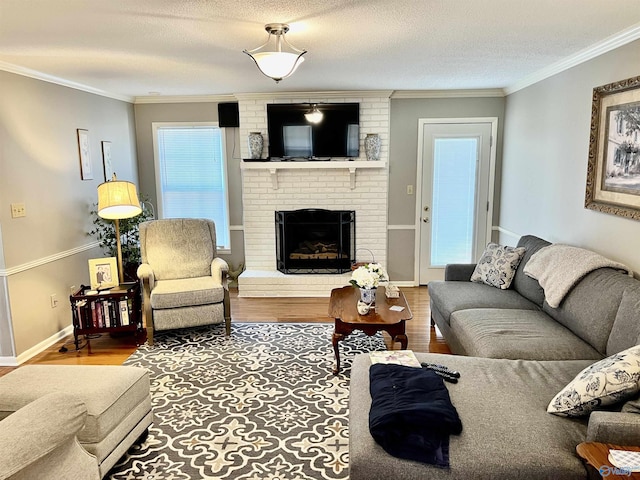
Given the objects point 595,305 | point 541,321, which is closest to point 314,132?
point 541,321

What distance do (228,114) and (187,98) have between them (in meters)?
0.53

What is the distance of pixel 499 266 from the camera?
3.79m

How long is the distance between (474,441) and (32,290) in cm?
360

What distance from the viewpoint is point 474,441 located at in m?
1.74

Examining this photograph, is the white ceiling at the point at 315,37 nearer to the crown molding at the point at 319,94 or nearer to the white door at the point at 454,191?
the crown molding at the point at 319,94

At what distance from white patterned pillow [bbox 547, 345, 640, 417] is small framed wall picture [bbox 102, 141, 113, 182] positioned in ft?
15.1

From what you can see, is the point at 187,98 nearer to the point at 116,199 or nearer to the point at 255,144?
A: the point at 255,144

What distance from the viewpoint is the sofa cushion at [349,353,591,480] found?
1637 mm

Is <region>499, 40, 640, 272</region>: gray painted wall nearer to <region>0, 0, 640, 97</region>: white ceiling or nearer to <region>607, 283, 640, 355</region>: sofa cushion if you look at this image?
<region>0, 0, 640, 97</region>: white ceiling

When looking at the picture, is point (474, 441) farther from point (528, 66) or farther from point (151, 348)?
point (528, 66)

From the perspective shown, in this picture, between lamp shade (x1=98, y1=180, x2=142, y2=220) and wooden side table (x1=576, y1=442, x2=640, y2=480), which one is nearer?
wooden side table (x1=576, y1=442, x2=640, y2=480)

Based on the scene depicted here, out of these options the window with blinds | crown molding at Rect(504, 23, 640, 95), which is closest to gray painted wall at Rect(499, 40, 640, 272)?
crown molding at Rect(504, 23, 640, 95)

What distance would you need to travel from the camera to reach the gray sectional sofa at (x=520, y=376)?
5.40ft

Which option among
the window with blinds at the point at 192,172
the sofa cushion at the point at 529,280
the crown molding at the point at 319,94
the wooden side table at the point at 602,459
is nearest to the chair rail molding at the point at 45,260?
the window with blinds at the point at 192,172
